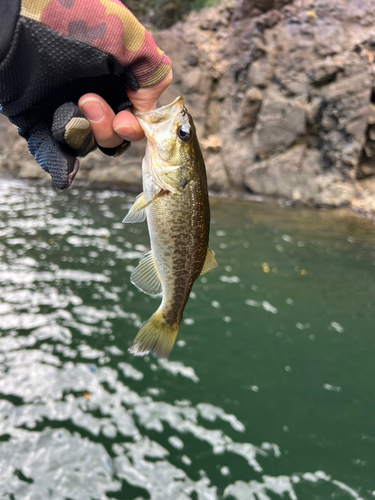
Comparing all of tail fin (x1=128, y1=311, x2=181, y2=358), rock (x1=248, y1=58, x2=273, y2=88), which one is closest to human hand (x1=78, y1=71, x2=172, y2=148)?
tail fin (x1=128, y1=311, x2=181, y2=358)

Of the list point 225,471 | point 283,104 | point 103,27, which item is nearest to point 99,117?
point 103,27

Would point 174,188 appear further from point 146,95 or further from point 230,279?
point 230,279

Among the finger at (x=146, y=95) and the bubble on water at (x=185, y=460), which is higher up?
the finger at (x=146, y=95)

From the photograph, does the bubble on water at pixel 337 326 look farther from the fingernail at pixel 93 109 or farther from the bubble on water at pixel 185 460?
the fingernail at pixel 93 109

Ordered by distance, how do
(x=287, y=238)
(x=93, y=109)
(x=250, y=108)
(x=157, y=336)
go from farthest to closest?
(x=250, y=108) → (x=287, y=238) → (x=157, y=336) → (x=93, y=109)

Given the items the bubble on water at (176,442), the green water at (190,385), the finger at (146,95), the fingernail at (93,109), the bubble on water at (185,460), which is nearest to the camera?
the fingernail at (93,109)

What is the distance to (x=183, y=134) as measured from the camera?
206cm

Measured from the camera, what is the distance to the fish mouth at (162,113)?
2057 mm

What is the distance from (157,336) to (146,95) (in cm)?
143

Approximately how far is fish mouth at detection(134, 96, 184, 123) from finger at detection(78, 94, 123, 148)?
17 centimetres

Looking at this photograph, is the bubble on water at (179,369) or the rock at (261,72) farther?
the rock at (261,72)

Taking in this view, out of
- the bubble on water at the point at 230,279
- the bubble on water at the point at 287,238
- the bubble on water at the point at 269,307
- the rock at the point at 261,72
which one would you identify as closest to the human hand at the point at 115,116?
the bubble on water at the point at 269,307

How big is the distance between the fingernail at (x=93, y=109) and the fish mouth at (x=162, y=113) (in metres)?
0.22

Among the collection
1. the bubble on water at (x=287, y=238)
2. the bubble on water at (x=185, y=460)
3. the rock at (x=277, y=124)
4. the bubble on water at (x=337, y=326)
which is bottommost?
the bubble on water at (x=287, y=238)
